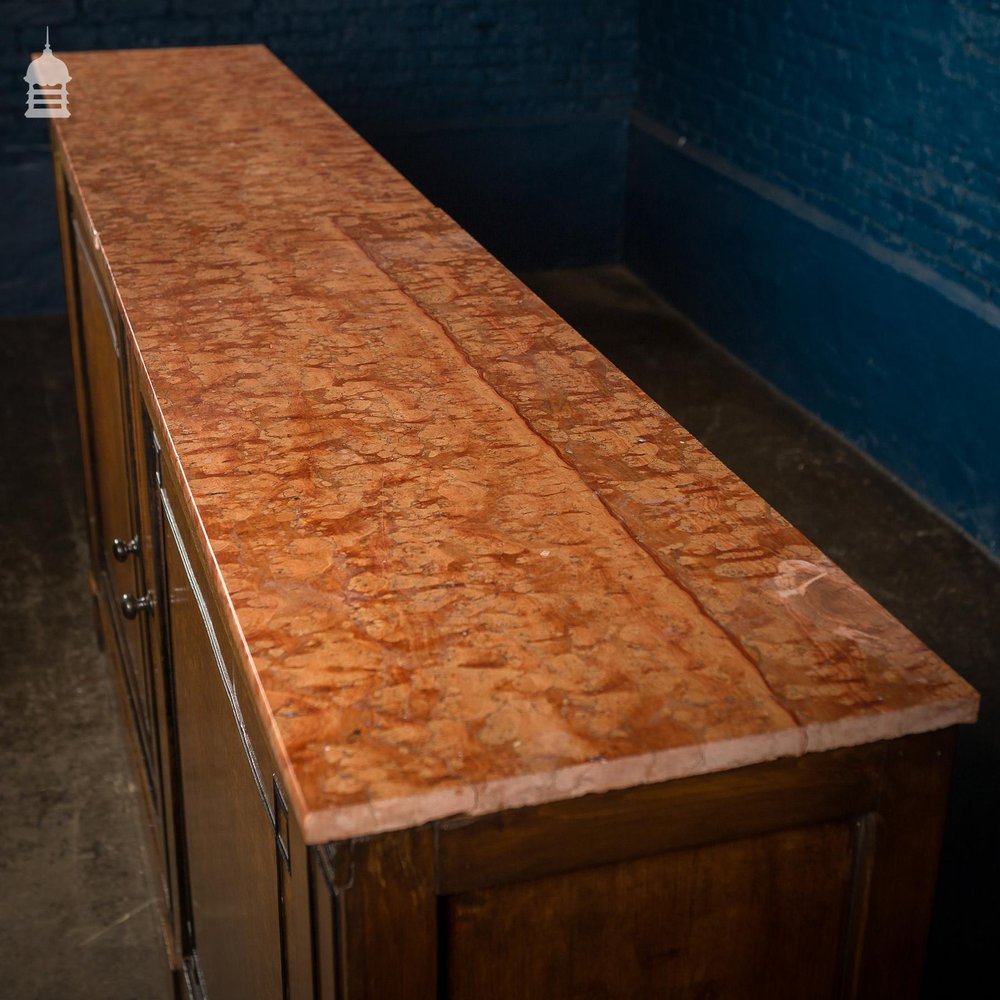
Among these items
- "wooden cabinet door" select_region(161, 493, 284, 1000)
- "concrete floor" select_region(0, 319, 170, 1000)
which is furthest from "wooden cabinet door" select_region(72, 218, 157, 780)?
"wooden cabinet door" select_region(161, 493, 284, 1000)

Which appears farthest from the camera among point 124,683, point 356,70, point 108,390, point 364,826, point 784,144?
point 356,70

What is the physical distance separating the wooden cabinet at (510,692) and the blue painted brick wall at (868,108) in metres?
2.45

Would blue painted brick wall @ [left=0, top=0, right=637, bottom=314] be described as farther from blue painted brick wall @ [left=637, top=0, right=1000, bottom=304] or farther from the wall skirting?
blue painted brick wall @ [left=637, top=0, right=1000, bottom=304]

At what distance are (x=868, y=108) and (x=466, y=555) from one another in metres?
3.40

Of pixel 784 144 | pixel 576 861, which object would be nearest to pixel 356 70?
pixel 784 144

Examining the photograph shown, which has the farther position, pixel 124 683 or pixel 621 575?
pixel 124 683

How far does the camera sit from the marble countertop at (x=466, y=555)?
939 mm

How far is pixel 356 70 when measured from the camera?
5.38 metres

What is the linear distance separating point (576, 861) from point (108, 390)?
1.61m

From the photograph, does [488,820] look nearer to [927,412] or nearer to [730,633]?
[730,633]

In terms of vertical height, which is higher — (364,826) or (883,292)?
(364,826)

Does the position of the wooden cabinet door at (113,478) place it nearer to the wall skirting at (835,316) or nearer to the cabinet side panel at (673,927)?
the cabinet side panel at (673,927)

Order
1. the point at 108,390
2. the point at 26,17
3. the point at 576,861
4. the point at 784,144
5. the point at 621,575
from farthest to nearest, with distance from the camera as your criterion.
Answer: the point at 26,17
the point at 784,144
the point at 108,390
the point at 621,575
the point at 576,861

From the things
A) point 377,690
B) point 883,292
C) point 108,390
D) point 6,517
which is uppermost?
point 377,690
